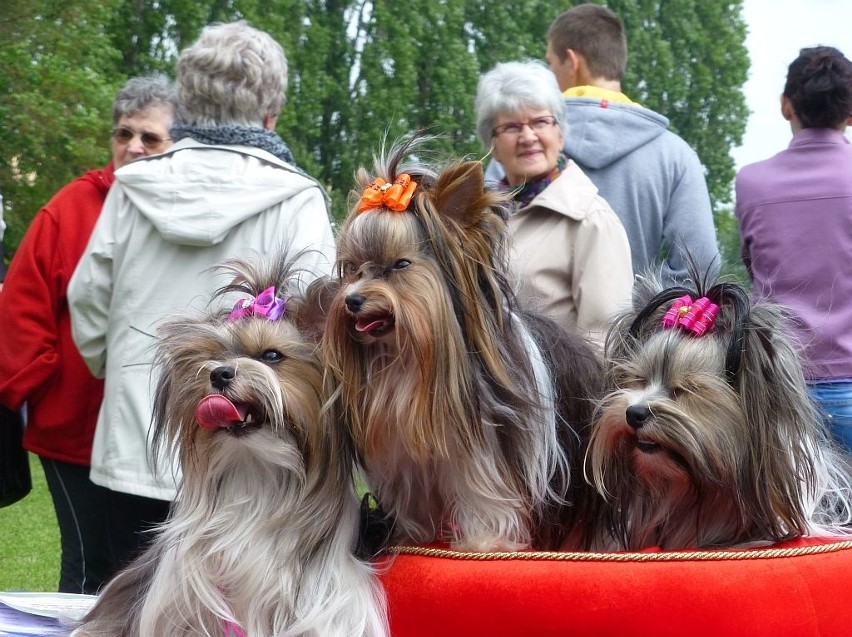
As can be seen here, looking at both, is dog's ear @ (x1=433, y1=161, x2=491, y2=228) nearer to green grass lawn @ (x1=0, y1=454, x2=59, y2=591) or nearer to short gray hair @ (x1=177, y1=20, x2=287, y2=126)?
short gray hair @ (x1=177, y1=20, x2=287, y2=126)

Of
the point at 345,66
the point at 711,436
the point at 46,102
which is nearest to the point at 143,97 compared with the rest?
the point at 711,436

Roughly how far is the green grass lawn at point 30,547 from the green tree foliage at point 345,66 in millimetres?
3454

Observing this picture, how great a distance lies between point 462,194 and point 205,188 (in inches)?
45.0

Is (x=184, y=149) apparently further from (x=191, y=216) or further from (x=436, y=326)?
(x=436, y=326)

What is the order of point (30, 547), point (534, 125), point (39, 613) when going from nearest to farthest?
point (39, 613)
point (534, 125)
point (30, 547)

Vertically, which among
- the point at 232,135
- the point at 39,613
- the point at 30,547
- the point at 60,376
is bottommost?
the point at 30,547

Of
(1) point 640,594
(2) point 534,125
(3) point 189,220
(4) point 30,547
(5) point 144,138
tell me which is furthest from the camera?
(4) point 30,547

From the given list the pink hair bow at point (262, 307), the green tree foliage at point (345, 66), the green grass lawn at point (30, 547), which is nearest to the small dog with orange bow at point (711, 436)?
the pink hair bow at point (262, 307)

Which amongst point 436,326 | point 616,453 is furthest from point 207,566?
point 616,453

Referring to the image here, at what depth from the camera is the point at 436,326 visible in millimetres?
2502

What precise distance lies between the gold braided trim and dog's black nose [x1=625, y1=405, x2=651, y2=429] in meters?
0.28

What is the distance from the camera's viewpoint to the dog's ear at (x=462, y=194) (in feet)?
8.41

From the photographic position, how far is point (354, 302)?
8.09 feet

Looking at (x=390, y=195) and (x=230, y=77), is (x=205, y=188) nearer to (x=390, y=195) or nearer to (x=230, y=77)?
(x=230, y=77)
